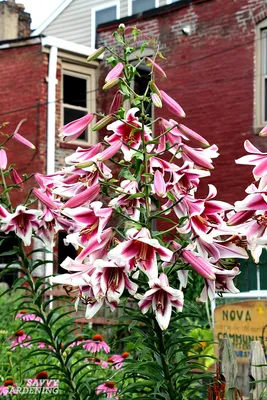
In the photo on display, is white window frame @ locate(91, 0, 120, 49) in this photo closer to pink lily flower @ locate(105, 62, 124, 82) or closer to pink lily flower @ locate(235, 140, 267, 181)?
pink lily flower @ locate(105, 62, 124, 82)

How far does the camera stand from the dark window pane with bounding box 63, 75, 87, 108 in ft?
55.2

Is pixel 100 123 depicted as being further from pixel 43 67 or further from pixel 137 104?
pixel 43 67

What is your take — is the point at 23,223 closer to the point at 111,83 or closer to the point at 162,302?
the point at 111,83

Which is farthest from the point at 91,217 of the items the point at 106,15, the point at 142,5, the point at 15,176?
the point at 106,15

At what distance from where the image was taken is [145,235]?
89.4 inches

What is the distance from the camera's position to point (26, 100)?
1634 cm

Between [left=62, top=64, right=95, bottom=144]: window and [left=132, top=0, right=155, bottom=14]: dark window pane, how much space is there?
3.18m

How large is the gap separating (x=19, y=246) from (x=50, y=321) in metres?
0.36

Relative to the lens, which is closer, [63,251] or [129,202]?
[129,202]

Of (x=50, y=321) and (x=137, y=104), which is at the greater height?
(x=137, y=104)

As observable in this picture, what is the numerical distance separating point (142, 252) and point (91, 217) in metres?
0.23

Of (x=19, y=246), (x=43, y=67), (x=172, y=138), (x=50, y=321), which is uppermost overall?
(x=43, y=67)

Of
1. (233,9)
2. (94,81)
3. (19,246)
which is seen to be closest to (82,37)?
(94,81)

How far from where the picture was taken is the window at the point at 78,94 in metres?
16.7
